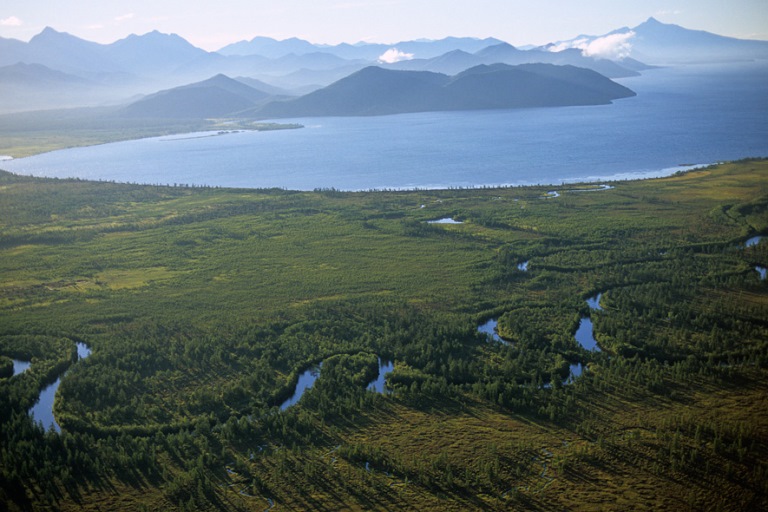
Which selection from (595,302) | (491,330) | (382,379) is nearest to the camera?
(382,379)

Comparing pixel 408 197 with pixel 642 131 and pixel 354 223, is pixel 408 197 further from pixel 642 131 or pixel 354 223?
pixel 642 131

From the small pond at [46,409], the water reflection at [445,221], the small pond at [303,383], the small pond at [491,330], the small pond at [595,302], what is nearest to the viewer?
the small pond at [46,409]

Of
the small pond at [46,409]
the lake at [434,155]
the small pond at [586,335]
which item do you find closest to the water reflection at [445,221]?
the lake at [434,155]

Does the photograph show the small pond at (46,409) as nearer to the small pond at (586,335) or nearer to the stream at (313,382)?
the stream at (313,382)

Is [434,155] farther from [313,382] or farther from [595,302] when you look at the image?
[313,382]

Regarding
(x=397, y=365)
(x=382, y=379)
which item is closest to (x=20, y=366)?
(x=382, y=379)

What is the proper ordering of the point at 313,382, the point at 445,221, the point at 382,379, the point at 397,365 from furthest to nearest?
the point at 445,221
the point at 397,365
the point at 382,379
the point at 313,382

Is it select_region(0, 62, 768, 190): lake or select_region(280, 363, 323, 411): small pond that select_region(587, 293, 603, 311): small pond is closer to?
select_region(280, 363, 323, 411): small pond

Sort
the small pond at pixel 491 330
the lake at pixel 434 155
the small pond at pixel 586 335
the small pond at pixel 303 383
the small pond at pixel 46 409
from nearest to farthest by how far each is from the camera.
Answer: the small pond at pixel 46 409 → the small pond at pixel 303 383 → the small pond at pixel 586 335 → the small pond at pixel 491 330 → the lake at pixel 434 155

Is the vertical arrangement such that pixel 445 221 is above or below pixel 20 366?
above
